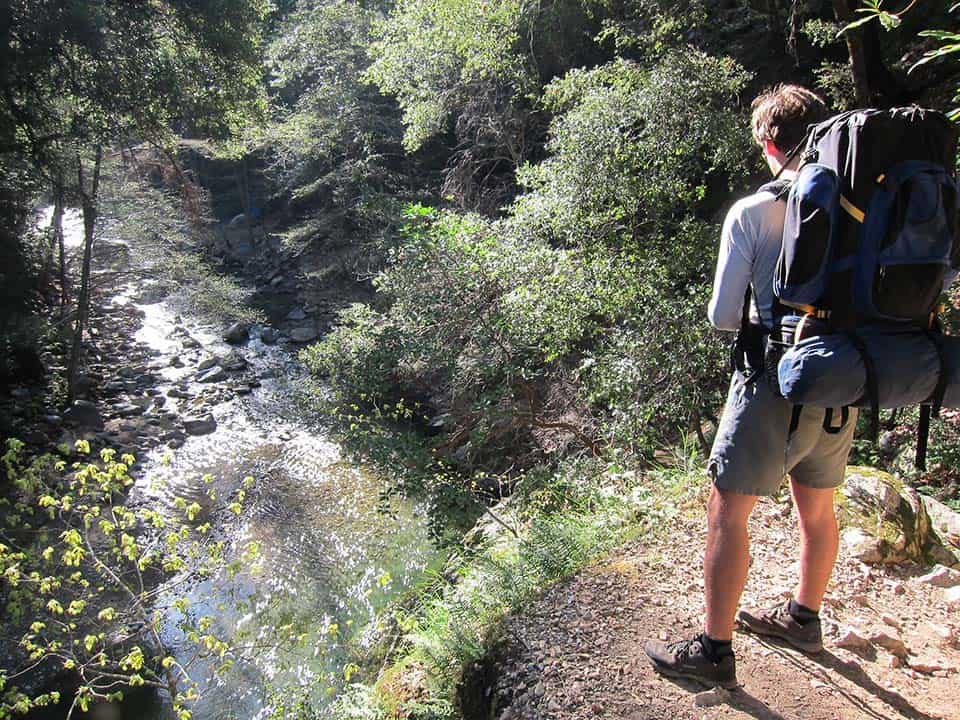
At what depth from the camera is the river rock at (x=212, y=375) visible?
12055mm

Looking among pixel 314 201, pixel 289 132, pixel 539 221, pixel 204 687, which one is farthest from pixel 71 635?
pixel 314 201

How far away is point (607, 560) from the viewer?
2.82 m

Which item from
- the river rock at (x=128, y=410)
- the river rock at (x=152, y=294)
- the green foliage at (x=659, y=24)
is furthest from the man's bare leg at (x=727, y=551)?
the river rock at (x=152, y=294)

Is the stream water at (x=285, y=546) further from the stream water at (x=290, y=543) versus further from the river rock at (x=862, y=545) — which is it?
the river rock at (x=862, y=545)

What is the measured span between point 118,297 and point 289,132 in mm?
5981

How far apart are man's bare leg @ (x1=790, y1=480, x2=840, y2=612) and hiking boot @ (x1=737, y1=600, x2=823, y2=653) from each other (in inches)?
4.2

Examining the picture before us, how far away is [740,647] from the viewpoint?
81.2 inches

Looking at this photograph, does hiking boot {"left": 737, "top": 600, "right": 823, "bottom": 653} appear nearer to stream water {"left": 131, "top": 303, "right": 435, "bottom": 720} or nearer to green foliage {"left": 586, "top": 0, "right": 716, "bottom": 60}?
stream water {"left": 131, "top": 303, "right": 435, "bottom": 720}

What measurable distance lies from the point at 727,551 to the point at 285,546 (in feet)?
21.8

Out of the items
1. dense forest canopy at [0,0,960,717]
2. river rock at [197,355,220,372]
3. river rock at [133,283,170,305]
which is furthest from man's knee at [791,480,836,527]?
river rock at [133,283,170,305]

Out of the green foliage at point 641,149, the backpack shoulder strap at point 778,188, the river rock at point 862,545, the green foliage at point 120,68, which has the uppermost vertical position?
the green foliage at point 120,68

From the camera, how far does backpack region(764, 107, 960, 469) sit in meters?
1.44

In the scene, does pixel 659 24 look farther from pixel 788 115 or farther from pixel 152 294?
pixel 152 294

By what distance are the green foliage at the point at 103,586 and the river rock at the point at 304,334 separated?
6393 mm
